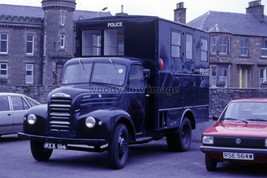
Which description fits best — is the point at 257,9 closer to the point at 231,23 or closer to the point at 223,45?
the point at 231,23

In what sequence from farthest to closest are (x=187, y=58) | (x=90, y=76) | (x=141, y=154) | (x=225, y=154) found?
(x=187, y=58) → (x=141, y=154) → (x=90, y=76) → (x=225, y=154)

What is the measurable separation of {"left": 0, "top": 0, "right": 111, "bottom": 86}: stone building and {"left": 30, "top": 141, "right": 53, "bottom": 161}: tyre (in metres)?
35.9

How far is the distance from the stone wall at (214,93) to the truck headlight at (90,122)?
16.9 meters

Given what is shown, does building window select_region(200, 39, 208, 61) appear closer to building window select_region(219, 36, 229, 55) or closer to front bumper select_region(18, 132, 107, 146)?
front bumper select_region(18, 132, 107, 146)

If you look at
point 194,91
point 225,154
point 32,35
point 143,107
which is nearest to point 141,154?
point 143,107

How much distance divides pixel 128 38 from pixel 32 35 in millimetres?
38060

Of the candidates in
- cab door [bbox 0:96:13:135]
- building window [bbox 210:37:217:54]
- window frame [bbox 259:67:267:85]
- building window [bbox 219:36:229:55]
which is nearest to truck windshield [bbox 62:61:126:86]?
cab door [bbox 0:96:13:135]

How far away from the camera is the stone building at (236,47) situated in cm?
4438

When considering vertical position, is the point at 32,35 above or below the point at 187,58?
above

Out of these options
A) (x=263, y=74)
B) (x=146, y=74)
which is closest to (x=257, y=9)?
(x=263, y=74)

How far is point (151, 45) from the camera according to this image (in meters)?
11.6

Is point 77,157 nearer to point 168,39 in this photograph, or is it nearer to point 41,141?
point 41,141

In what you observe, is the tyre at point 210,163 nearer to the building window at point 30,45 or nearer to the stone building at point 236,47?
the stone building at point 236,47

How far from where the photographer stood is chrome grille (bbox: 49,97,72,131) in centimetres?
986
